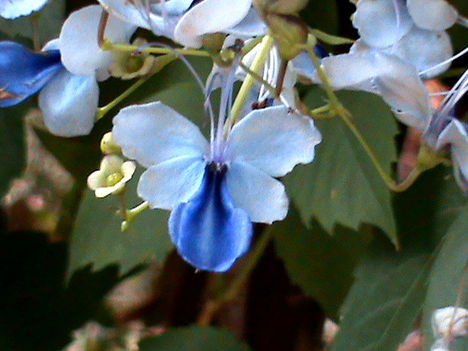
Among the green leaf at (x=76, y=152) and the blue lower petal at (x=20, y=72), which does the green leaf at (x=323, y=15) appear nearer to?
the green leaf at (x=76, y=152)

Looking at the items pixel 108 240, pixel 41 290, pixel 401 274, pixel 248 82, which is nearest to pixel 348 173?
pixel 401 274

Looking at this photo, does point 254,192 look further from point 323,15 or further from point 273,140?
point 323,15

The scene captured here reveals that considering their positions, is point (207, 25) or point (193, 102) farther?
point (193, 102)

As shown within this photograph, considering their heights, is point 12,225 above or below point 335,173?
below

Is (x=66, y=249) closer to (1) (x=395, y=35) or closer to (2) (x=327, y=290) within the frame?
(2) (x=327, y=290)

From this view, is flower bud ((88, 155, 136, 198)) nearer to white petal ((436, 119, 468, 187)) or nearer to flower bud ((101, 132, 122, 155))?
flower bud ((101, 132, 122, 155))

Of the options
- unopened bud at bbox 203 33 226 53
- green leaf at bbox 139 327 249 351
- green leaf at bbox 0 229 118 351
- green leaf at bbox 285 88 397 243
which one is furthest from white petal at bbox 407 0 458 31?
green leaf at bbox 0 229 118 351

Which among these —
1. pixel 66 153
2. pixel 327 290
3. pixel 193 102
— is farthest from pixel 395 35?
pixel 66 153
